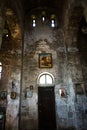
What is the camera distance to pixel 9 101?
7113 mm

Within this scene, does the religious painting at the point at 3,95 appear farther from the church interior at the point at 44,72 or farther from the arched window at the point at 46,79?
the arched window at the point at 46,79

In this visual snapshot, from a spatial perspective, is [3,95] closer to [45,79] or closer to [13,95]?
[13,95]

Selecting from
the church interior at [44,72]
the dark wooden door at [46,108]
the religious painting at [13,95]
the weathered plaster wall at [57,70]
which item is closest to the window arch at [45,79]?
the church interior at [44,72]

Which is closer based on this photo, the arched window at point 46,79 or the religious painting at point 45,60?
the arched window at point 46,79

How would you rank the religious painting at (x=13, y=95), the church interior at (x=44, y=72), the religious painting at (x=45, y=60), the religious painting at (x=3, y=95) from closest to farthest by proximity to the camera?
the church interior at (x=44, y=72) < the religious painting at (x=13, y=95) < the religious painting at (x=3, y=95) < the religious painting at (x=45, y=60)

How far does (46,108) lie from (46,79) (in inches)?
65.7

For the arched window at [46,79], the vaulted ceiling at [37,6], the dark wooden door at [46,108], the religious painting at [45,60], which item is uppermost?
the vaulted ceiling at [37,6]

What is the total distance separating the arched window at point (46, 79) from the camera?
785 cm

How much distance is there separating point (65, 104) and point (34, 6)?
6893 mm

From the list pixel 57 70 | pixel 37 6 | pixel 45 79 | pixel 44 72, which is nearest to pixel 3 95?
pixel 45 79

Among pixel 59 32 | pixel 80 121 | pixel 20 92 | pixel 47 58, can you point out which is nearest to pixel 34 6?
pixel 59 32

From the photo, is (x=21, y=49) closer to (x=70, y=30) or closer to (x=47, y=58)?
(x=47, y=58)

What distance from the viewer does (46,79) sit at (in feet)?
26.0

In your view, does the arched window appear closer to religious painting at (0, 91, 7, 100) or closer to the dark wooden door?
the dark wooden door
